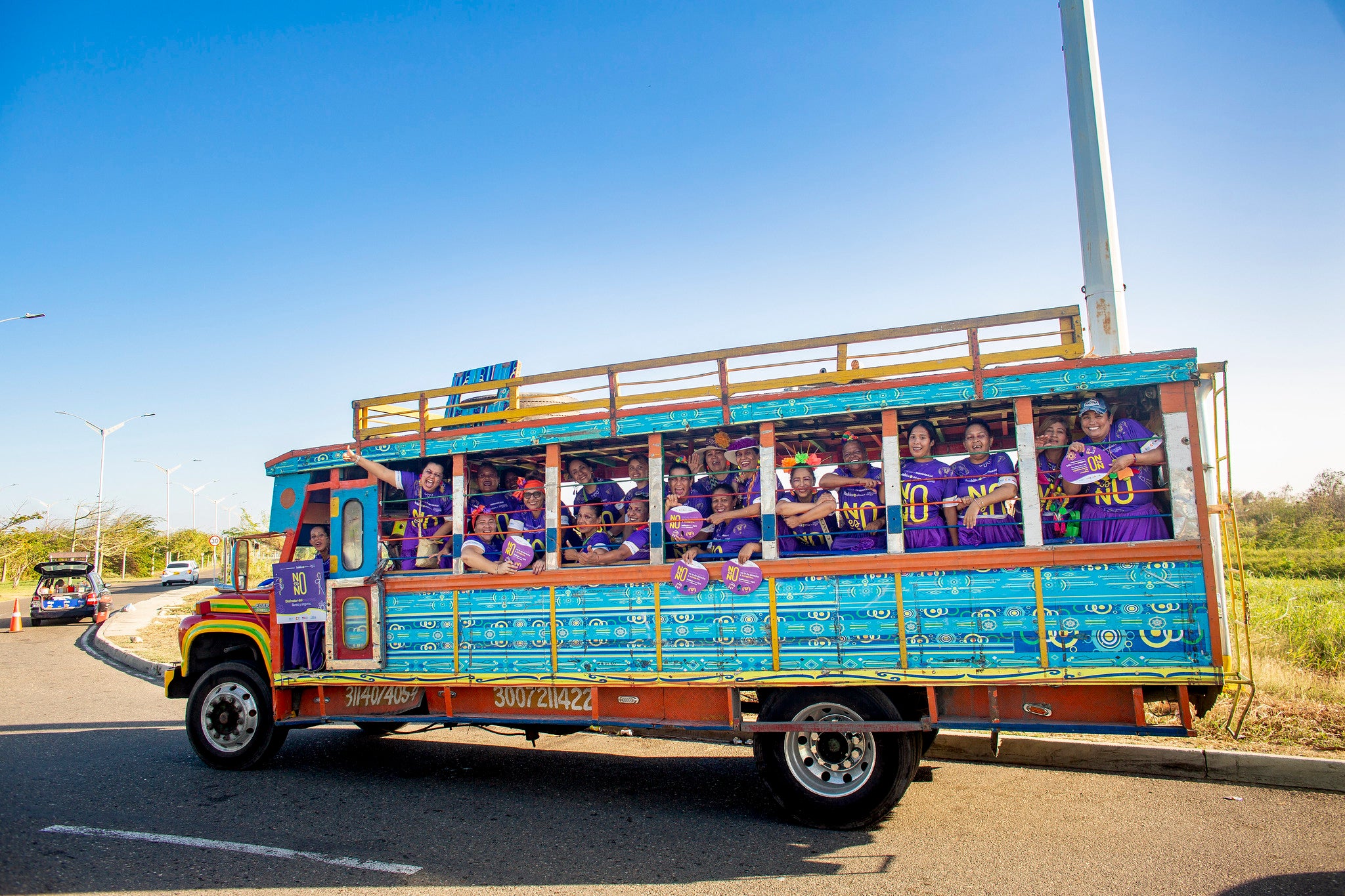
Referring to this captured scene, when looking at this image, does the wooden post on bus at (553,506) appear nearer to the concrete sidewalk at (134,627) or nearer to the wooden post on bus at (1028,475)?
the wooden post on bus at (1028,475)

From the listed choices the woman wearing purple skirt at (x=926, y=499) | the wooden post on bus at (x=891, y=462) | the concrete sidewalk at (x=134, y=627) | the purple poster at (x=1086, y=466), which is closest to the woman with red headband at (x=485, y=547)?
the wooden post on bus at (x=891, y=462)

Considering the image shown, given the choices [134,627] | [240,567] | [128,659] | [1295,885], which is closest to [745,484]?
[1295,885]

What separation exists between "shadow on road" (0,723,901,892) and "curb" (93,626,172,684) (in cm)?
527

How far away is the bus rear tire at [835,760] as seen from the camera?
503 centimetres

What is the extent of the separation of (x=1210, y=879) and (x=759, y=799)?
8.96 feet

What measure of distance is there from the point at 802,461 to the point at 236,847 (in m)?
4.30

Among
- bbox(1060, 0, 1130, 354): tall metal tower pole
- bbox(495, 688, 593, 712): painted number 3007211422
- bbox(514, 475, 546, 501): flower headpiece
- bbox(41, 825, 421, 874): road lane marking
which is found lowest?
bbox(41, 825, 421, 874): road lane marking

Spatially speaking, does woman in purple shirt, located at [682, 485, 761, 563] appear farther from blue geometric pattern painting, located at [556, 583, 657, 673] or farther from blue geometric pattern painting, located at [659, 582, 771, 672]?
blue geometric pattern painting, located at [556, 583, 657, 673]

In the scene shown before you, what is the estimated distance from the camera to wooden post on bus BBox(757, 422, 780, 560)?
5.47 m

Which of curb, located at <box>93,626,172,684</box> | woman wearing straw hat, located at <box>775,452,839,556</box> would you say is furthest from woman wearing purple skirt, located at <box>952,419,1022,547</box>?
curb, located at <box>93,626,172,684</box>

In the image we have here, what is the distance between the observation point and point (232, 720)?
696cm

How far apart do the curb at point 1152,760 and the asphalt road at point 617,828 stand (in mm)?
130

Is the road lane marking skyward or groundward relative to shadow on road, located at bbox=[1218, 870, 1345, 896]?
skyward

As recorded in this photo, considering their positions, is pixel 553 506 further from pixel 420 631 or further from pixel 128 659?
pixel 128 659
